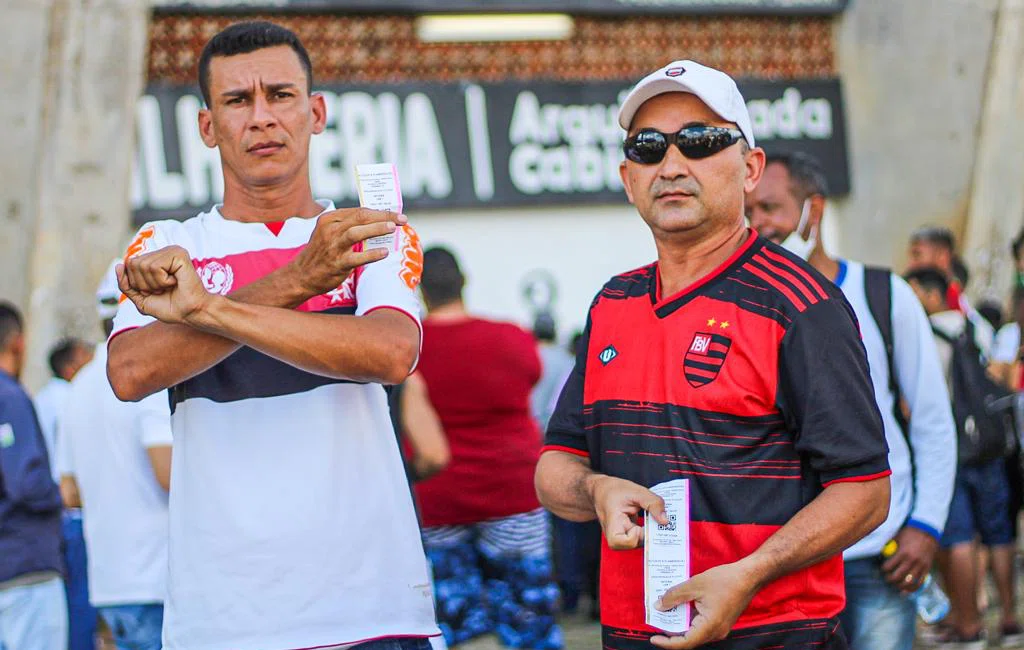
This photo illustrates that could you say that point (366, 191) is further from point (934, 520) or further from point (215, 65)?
point (934, 520)

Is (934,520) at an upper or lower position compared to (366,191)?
lower

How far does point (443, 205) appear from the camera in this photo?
41.6ft

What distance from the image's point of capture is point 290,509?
2.86 meters

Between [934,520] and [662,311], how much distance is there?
165 centimetres

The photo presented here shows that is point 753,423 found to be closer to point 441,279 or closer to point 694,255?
point 694,255

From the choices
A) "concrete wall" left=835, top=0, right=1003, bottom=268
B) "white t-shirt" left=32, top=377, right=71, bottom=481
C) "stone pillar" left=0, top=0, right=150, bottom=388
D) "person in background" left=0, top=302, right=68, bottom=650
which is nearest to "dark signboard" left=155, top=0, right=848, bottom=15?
"concrete wall" left=835, top=0, right=1003, bottom=268

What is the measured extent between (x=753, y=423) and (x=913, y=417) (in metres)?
1.61

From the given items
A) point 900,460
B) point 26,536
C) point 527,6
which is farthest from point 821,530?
point 527,6

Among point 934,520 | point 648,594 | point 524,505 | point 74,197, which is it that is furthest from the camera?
point 74,197

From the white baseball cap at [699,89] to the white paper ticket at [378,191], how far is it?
606 mm

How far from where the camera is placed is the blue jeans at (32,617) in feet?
18.5

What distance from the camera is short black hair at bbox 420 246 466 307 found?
7.10 metres

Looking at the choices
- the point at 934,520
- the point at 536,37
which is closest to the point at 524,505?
the point at 934,520

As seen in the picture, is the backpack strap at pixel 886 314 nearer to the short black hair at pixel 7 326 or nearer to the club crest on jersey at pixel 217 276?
the club crest on jersey at pixel 217 276
